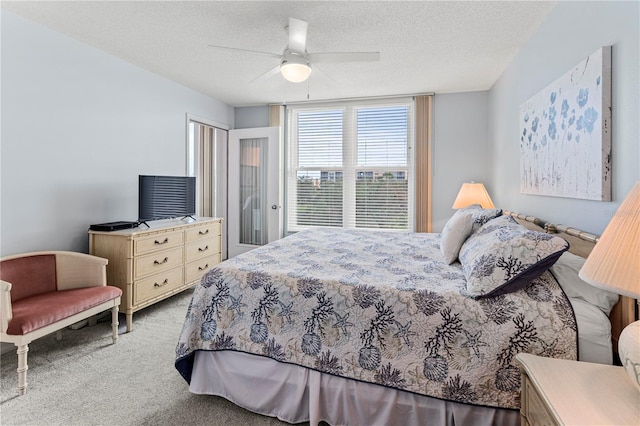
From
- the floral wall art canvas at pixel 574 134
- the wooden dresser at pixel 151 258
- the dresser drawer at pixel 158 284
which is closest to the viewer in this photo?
the floral wall art canvas at pixel 574 134

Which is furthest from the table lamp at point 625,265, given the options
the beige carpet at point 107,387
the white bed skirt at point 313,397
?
the beige carpet at point 107,387

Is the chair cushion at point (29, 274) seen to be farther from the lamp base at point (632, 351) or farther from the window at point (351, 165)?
the lamp base at point (632, 351)

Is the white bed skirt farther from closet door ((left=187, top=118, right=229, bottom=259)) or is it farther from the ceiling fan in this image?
closet door ((left=187, top=118, right=229, bottom=259))

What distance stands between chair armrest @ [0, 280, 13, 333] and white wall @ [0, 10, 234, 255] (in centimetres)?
77

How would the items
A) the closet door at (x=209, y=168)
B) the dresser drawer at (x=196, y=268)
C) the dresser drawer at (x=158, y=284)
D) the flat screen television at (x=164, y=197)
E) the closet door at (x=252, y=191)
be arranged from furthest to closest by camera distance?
the closet door at (x=209, y=168)
the closet door at (x=252, y=191)
the dresser drawer at (x=196, y=268)
the flat screen television at (x=164, y=197)
the dresser drawer at (x=158, y=284)

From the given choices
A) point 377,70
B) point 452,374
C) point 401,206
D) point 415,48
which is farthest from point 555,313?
point 401,206

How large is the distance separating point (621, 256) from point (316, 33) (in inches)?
101

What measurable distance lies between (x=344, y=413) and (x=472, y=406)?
60 cm

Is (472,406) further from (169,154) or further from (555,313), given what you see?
(169,154)

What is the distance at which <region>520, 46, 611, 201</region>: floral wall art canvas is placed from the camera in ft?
5.42

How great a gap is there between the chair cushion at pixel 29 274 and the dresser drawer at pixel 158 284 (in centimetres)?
61

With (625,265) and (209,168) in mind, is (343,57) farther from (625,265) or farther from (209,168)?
(209,168)

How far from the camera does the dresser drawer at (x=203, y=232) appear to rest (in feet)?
11.6

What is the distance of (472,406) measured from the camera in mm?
1435
